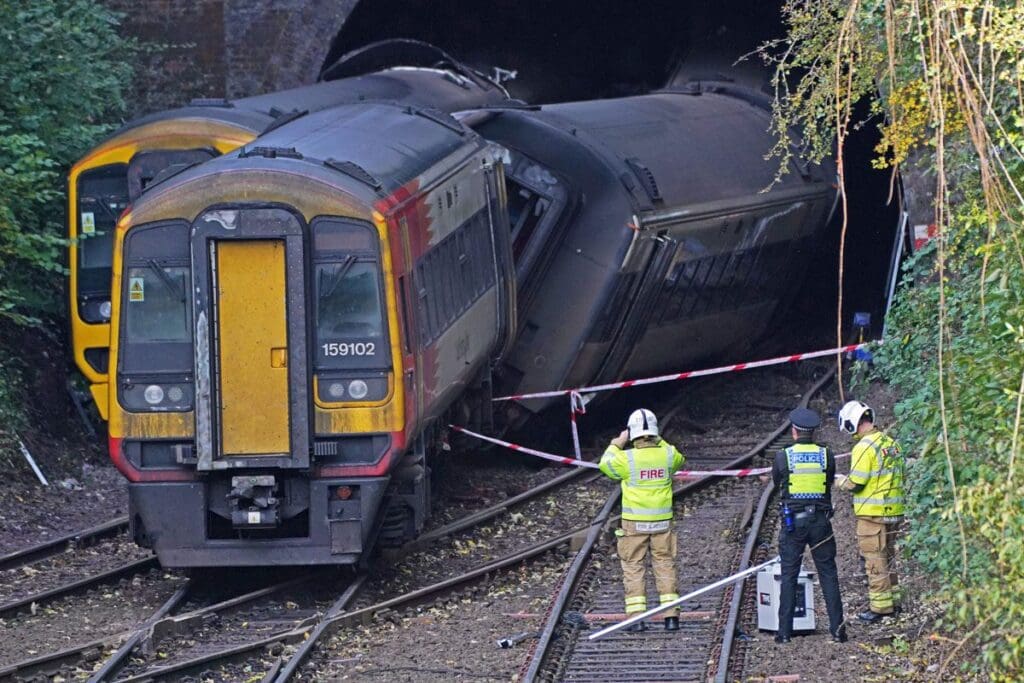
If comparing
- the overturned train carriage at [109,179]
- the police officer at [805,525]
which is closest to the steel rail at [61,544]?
the overturned train carriage at [109,179]

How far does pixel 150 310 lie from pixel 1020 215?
5.56 m

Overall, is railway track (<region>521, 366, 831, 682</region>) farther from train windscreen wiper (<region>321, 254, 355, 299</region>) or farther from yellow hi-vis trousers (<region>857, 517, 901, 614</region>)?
train windscreen wiper (<region>321, 254, 355, 299</region>)

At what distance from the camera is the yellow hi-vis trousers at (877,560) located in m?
10.5

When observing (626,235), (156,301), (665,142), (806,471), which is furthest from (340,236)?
(665,142)

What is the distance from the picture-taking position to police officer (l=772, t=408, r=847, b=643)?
1003cm

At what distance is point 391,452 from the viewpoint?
11.0 m

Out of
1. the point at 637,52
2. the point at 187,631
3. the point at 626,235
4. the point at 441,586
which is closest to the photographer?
the point at 187,631

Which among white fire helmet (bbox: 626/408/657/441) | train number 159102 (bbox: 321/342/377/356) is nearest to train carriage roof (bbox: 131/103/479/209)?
train number 159102 (bbox: 321/342/377/356)

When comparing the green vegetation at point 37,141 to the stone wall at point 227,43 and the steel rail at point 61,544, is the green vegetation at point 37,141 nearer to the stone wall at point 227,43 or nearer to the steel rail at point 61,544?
the steel rail at point 61,544

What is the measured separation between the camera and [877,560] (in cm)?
1050

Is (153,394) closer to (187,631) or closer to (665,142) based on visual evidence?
(187,631)

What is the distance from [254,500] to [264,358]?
93cm

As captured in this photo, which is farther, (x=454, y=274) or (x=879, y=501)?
(x=454, y=274)

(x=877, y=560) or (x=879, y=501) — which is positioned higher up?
(x=879, y=501)
